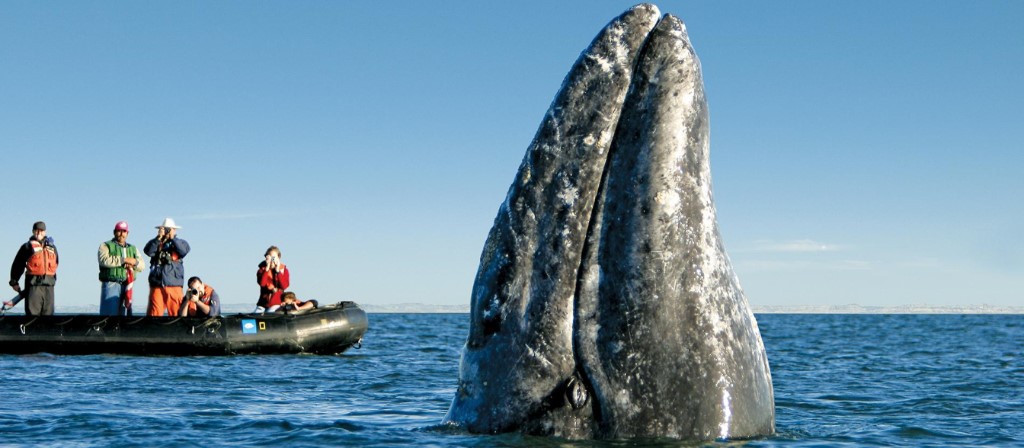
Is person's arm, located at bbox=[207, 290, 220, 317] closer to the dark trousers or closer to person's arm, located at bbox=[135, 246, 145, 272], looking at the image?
person's arm, located at bbox=[135, 246, 145, 272]

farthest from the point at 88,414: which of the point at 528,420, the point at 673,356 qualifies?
the point at 673,356

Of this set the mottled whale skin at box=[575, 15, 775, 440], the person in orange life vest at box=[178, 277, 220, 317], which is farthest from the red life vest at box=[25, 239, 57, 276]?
the mottled whale skin at box=[575, 15, 775, 440]

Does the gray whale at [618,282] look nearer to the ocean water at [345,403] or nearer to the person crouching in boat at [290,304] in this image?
the ocean water at [345,403]

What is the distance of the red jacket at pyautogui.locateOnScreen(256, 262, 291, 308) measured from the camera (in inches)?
793

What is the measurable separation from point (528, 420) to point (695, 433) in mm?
723

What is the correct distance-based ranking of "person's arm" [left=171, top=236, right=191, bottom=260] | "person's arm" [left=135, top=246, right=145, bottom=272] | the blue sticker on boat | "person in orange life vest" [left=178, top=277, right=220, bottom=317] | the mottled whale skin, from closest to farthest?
the mottled whale skin < "person's arm" [left=171, top=236, right=191, bottom=260] < "person's arm" [left=135, top=246, right=145, bottom=272] < the blue sticker on boat < "person in orange life vest" [left=178, top=277, right=220, bottom=317]

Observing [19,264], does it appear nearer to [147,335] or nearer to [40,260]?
[40,260]

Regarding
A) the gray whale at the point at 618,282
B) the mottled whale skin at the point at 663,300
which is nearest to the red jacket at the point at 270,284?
the gray whale at the point at 618,282

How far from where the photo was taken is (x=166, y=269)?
1880 cm

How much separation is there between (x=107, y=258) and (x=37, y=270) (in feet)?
5.30

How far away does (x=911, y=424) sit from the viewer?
28.8ft

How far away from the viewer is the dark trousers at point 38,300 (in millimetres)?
19219

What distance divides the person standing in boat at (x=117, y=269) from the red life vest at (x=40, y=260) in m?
0.99

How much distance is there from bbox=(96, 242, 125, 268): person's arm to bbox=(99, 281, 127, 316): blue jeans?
0.57 m
